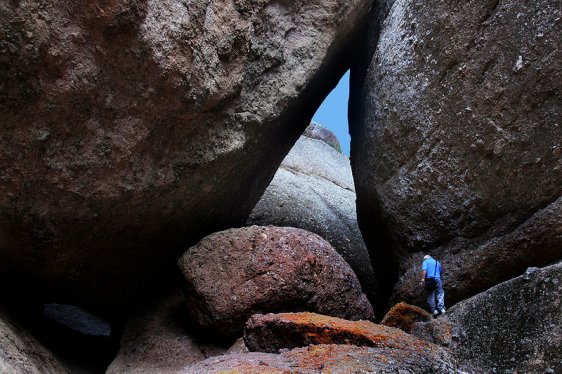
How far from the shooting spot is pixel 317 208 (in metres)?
7.57

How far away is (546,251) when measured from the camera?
10.5 ft

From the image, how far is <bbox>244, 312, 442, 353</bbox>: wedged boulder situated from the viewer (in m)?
2.78

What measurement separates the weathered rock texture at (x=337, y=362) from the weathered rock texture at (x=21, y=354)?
1057 mm

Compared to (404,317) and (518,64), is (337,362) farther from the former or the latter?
(518,64)

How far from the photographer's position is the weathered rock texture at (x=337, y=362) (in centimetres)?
240

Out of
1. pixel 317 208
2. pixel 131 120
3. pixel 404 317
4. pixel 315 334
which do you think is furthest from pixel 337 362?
pixel 317 208

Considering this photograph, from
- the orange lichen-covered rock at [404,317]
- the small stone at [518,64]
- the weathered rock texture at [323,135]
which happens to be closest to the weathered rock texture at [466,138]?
the small stone at [518,64]

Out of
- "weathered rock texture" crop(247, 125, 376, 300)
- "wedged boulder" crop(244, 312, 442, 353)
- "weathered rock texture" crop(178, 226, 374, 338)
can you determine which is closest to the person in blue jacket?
"weathered rock texture" crop(178, 226, 374, 338)

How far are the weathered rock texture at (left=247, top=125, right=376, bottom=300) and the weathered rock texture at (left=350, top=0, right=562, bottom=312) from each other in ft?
5.32

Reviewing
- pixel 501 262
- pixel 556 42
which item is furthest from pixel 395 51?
pixel 501 262

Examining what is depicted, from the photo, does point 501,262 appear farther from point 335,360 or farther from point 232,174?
point 232,174

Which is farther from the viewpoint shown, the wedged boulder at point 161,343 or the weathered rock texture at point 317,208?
the weathered rock texture at point 317,208

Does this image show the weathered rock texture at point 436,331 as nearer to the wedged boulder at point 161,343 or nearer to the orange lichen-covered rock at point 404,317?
the orange lichen-covered rock at point 404,317

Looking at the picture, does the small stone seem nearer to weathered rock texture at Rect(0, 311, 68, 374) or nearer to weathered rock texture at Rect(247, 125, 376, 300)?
weathered rock texture at Rect(247, 125, 376, 300)
